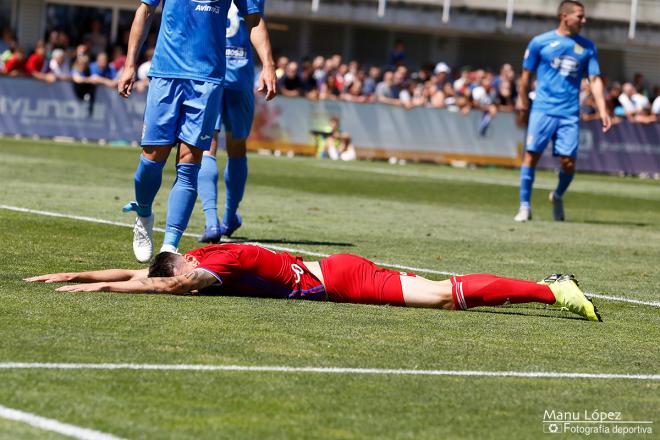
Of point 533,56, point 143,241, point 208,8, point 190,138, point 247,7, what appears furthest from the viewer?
point 533,56

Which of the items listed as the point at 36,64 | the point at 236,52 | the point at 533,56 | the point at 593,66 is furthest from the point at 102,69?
the point at 236,52

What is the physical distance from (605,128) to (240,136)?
6270mm

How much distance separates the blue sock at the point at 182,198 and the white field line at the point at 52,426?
4.32 metres

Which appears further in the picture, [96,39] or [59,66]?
[96,39]

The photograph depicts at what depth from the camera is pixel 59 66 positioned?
102ft

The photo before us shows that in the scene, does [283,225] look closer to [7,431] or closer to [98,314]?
[98,314]

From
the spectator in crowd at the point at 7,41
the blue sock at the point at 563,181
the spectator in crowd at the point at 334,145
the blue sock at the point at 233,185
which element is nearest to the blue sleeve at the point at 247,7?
the blue sock at the point at 233,185

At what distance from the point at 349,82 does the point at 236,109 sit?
2284 cm

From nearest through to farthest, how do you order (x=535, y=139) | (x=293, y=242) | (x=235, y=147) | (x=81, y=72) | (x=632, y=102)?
(x=293, y=242), (x=235, y=147), (x=535, y=139), (x=81, y=72), (x=632, y=102)

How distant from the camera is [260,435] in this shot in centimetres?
478

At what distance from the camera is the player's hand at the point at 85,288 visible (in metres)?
7.72

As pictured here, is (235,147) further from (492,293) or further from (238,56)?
(492,293)

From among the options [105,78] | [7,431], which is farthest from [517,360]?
[105,78]

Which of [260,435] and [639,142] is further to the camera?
[639,142]
